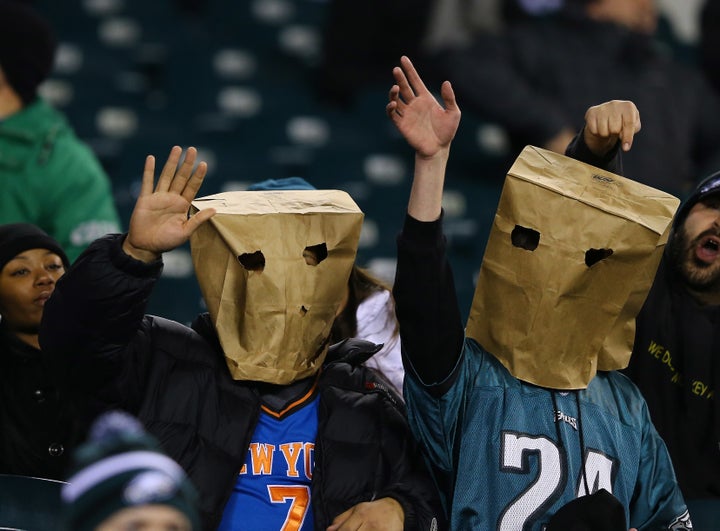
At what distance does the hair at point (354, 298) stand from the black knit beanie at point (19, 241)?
0.55 m

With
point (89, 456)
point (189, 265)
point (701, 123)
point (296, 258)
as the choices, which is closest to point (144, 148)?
point (189, 265)

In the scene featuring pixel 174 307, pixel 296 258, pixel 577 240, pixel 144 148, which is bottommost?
pixel 174 307

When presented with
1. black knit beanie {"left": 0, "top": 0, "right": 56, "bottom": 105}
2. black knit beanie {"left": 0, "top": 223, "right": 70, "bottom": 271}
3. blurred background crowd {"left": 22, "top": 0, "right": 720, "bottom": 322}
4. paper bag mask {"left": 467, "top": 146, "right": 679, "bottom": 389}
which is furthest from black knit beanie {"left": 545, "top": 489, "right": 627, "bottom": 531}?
blurred background crowd {"left": 22, "top": 0, "right": 720, "bottom": 322}

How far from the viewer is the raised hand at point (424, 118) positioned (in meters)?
2.07

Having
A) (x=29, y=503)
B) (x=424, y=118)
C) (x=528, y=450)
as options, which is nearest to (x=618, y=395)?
(x=528, y=450)

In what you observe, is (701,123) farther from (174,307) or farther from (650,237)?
(650,237)

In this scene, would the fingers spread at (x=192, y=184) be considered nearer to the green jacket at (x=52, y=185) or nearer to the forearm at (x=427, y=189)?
the forearm at (x=427, y=189)

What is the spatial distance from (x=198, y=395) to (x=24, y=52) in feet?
5.25

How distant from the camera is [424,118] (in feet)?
6.86

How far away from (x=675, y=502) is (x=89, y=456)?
108 cm

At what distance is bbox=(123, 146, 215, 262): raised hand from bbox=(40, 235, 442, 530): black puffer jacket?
3cm

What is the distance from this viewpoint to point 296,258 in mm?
2121

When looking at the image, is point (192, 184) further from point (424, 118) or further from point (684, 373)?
point (684, 373)

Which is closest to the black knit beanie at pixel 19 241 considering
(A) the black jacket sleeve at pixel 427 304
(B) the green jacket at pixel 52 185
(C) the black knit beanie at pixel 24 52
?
(B) the green jacket at pixel 52 185
